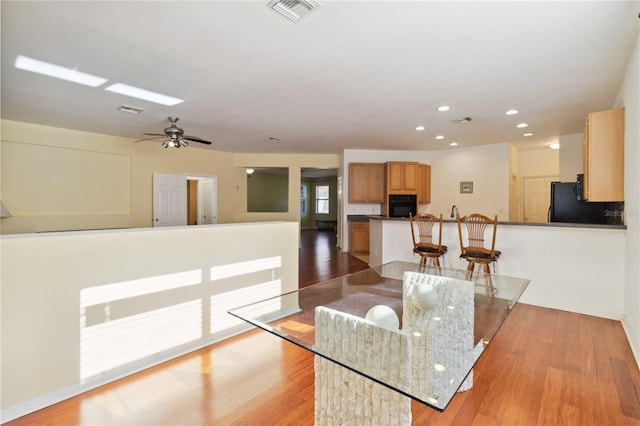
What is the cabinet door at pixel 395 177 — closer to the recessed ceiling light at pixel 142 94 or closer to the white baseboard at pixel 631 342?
the white baseboard at pixel 631 342

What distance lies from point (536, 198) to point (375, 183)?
3.87 metres

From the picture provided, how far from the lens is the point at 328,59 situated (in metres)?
2.68

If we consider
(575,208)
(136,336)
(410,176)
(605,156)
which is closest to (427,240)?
(575,208)

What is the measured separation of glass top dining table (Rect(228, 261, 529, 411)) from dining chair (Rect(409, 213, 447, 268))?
1.41m

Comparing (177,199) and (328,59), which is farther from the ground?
(328,59)

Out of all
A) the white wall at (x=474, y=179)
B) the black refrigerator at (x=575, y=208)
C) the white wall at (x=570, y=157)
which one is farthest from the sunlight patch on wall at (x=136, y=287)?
the white wall at (x=570, y=157)

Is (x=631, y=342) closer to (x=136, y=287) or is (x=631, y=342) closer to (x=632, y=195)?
(x=632, y=195)

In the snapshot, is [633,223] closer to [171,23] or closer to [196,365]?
[196,365]

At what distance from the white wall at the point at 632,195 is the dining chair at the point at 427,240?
5.66 ft

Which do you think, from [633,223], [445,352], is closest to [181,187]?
[445,352]

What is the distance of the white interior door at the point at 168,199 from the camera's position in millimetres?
6664

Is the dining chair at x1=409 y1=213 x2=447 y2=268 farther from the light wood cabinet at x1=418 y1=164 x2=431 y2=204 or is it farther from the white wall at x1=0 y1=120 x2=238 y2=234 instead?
the white wall at x1=0 y1=120 x2=238 y2=234

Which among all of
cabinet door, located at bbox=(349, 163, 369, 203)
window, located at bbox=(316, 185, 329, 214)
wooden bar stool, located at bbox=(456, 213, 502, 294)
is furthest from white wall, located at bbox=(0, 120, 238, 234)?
window, located at bbox=(316, 185, 329, 214)

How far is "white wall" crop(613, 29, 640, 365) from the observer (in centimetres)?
234
